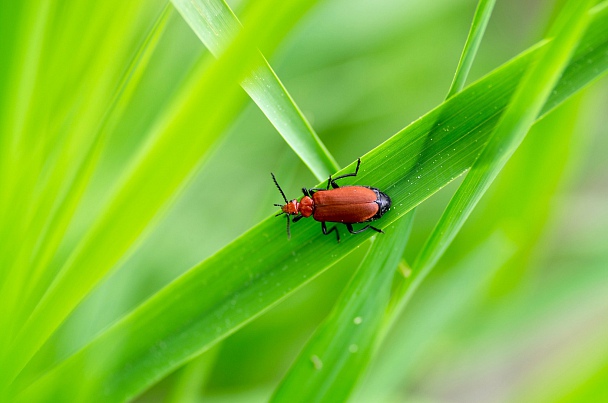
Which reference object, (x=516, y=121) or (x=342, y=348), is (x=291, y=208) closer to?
(x=342, y=348)

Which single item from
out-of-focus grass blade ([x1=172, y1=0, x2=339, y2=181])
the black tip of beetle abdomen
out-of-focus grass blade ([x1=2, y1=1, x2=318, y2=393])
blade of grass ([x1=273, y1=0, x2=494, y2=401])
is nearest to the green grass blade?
blade of grass ([x1=273, y1=0, x2=494, y2=401])

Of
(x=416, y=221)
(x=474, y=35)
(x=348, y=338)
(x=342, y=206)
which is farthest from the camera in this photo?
(x=416, y=221)

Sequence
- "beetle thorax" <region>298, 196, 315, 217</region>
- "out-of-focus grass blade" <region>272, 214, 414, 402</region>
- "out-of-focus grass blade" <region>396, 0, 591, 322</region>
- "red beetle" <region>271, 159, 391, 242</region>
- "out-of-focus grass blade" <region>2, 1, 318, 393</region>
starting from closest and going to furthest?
"out-of-focus grass blade" <region>2, 1, 318, 393</region> < "out-of-focus grass blade" <region>396, 0, 591, 322</region> < "out-of-focus grass blade" <region>272, 214, 414, 402</region> < "red beetle" <region>271, 159, 391, 242</region> < "beetle thorax" <region>298, 196, 315, 217</region>

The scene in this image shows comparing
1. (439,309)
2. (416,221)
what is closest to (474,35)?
(439,309)

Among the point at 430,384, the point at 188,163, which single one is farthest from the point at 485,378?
the point at 188,163

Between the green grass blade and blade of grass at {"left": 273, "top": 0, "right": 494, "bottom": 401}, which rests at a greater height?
the green grass blade

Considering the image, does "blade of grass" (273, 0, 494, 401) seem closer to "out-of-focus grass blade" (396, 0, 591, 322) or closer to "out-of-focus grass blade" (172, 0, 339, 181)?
"out-of-focus grass blade" (396, 0, 591, 322)
